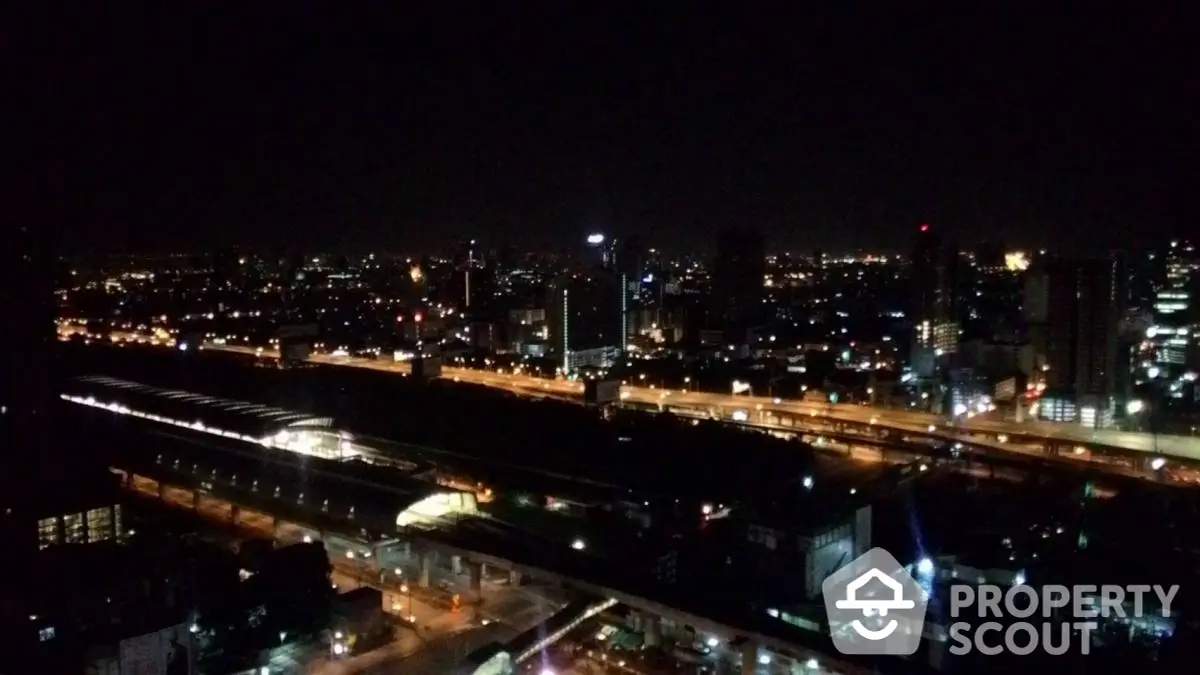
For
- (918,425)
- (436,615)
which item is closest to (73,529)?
(436,615)

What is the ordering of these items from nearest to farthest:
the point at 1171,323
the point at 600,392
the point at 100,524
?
1. the point at 100,524
2. the point at 600,392
3. the point at 1171,323

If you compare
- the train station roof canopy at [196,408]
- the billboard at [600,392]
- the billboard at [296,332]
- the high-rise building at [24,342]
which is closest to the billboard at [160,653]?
the high-rise building at [24,342]

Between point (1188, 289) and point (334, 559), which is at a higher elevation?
point (1188, 289)

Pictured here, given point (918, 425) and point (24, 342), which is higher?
point (24, 342)

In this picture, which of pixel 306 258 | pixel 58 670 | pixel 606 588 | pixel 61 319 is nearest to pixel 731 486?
pixel 606 588

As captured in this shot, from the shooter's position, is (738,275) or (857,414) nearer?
(857,414)

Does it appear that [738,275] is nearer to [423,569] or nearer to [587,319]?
[587,319]

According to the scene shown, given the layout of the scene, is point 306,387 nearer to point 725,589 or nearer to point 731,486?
point 731,486
